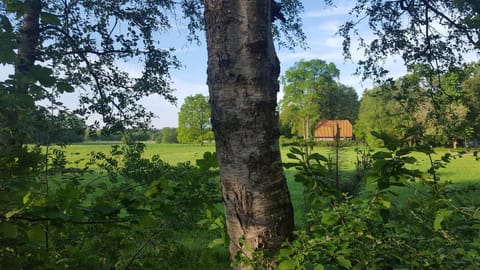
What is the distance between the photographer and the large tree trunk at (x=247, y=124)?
1.59m

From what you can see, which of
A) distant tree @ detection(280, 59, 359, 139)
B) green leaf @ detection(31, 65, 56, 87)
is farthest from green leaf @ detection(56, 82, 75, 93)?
distant tree @ detection(280, 59, 359, 139)

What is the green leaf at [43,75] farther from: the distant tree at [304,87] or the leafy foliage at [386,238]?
the distant tree at [304,87]

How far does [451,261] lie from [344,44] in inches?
223

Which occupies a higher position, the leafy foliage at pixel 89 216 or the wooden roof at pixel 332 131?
the wooden roof at pixel 332 131

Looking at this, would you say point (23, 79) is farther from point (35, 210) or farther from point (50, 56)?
point (50, 56)

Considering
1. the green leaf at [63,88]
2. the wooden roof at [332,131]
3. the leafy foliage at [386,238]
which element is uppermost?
the green leaf at [63,88]

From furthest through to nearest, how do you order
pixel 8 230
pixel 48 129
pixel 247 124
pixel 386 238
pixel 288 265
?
pixel 48 129, pixel 247 124, pixel 386 238, pixel 288 265, pixel 8 230

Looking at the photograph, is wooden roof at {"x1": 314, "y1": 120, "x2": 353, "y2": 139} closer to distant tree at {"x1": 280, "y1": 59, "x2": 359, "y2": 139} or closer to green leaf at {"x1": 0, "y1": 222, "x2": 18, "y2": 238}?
green leaf at {"x1": 0, "y1": 222, "x2": 18, "y2": 238}

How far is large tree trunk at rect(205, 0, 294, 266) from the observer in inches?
62.7

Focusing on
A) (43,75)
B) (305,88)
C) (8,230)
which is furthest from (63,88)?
(305,88)

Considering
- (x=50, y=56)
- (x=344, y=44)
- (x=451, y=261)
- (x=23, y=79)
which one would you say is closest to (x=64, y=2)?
(x=50, y=56)

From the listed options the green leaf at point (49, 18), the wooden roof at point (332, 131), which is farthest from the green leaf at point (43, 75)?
the wooden roof at point (332, 131)

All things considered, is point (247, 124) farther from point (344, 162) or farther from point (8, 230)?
point (344, 162)

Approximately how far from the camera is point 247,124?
1.59m
